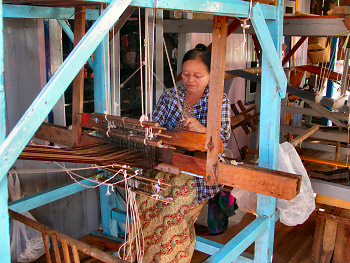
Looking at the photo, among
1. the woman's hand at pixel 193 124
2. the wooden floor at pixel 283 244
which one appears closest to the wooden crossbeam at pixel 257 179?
the woman's hand at pixel 193 124

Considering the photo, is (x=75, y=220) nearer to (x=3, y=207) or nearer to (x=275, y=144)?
(x=275, y=144)

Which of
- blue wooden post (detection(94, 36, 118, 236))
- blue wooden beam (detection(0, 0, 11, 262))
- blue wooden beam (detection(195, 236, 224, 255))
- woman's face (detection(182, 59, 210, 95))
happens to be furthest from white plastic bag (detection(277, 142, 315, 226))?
blue wooden beam (detection(0, 0, 11, 262))

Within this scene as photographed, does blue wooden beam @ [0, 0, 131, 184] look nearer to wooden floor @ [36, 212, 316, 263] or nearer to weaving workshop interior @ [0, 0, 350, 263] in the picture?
weaving workshop interior @ [0, 0, 350, 263]

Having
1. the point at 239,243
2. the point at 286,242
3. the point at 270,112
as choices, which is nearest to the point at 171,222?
the point at 239,243

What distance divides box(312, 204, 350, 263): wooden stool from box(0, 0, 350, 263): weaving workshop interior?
0.01 m

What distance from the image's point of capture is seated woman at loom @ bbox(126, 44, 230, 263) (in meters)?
2.26

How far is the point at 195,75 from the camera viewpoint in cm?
254

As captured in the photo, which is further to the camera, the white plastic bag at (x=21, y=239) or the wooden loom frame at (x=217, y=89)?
the white plastic bag at (x=21, y=239)

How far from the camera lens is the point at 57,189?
2.74 m

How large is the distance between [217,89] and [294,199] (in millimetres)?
1031

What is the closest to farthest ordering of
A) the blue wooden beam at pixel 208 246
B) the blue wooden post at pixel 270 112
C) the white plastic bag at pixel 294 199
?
→ 1. the blue wooden post at pixel 270 112
2. the white plastic bag at pixel 294 199
3. the blue wooden beam at pixel 208 246

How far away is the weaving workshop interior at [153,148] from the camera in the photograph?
1712mm

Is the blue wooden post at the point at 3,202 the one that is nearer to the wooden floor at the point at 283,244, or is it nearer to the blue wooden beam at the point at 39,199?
the blue wooden beam at the point at 39,199

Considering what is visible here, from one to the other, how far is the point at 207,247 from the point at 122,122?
126cm
